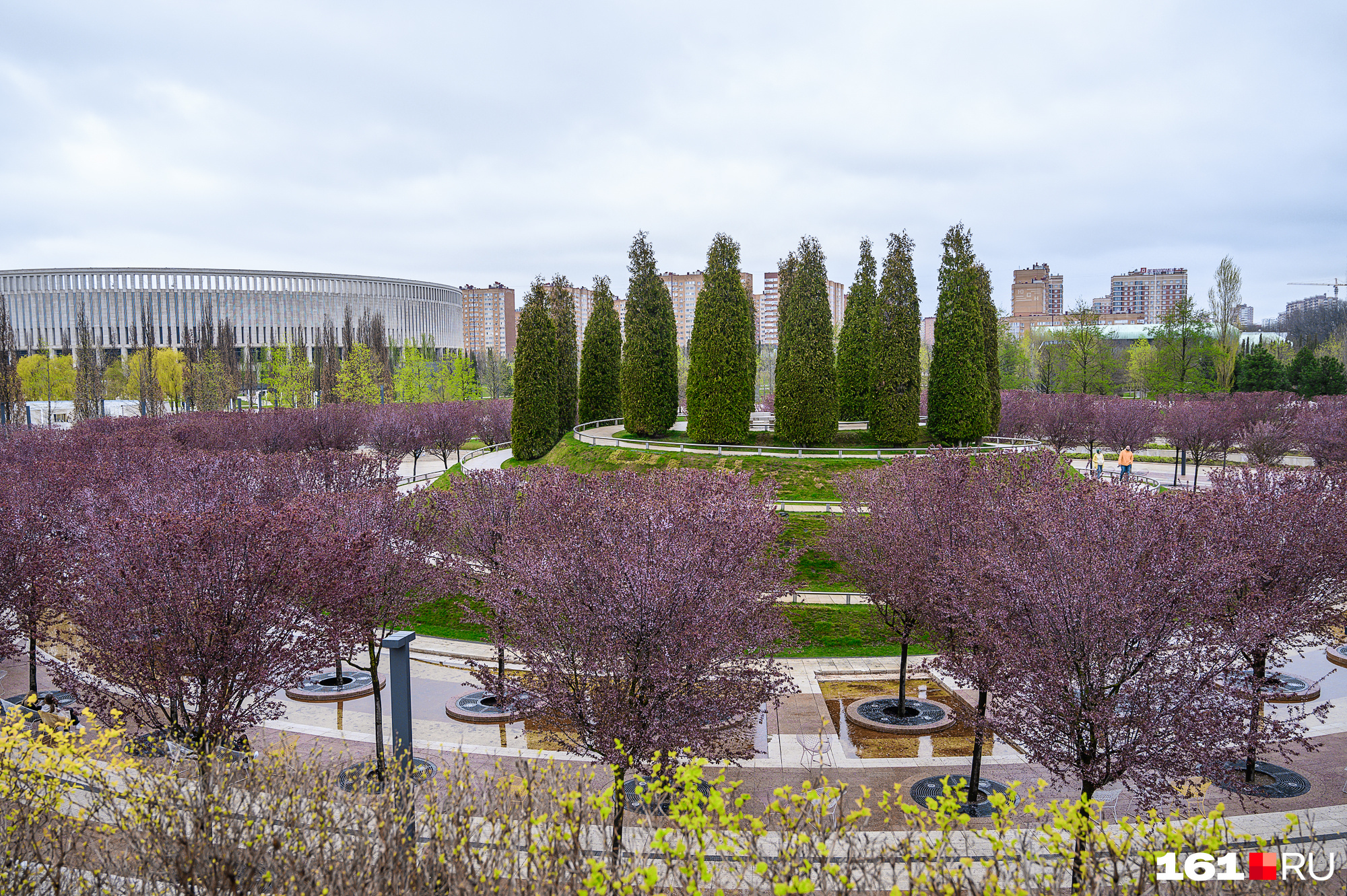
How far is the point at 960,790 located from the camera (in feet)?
42.5

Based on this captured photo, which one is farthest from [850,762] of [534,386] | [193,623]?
[534,386]

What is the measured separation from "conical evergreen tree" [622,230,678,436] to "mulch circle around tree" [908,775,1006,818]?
991 inches

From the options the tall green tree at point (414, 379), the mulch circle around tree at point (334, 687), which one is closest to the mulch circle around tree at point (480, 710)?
the mulch circle around tree at point (334, 687)

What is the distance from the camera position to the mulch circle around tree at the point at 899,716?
15.7 m

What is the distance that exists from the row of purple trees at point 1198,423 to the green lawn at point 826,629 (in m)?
26.7

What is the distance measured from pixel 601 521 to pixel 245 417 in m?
40.5

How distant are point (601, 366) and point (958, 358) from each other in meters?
19.9

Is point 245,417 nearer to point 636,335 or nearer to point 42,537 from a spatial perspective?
point 636,335

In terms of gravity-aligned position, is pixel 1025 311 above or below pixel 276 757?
above

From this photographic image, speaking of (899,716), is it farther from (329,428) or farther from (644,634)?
(329,428)

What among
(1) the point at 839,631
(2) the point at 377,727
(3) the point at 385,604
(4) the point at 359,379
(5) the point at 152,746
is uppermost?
(4) the point at 359,379

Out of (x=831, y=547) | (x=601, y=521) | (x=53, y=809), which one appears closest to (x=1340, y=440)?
(x=831, y=547)

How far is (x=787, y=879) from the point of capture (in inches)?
232

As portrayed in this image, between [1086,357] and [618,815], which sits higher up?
[1086,357]
